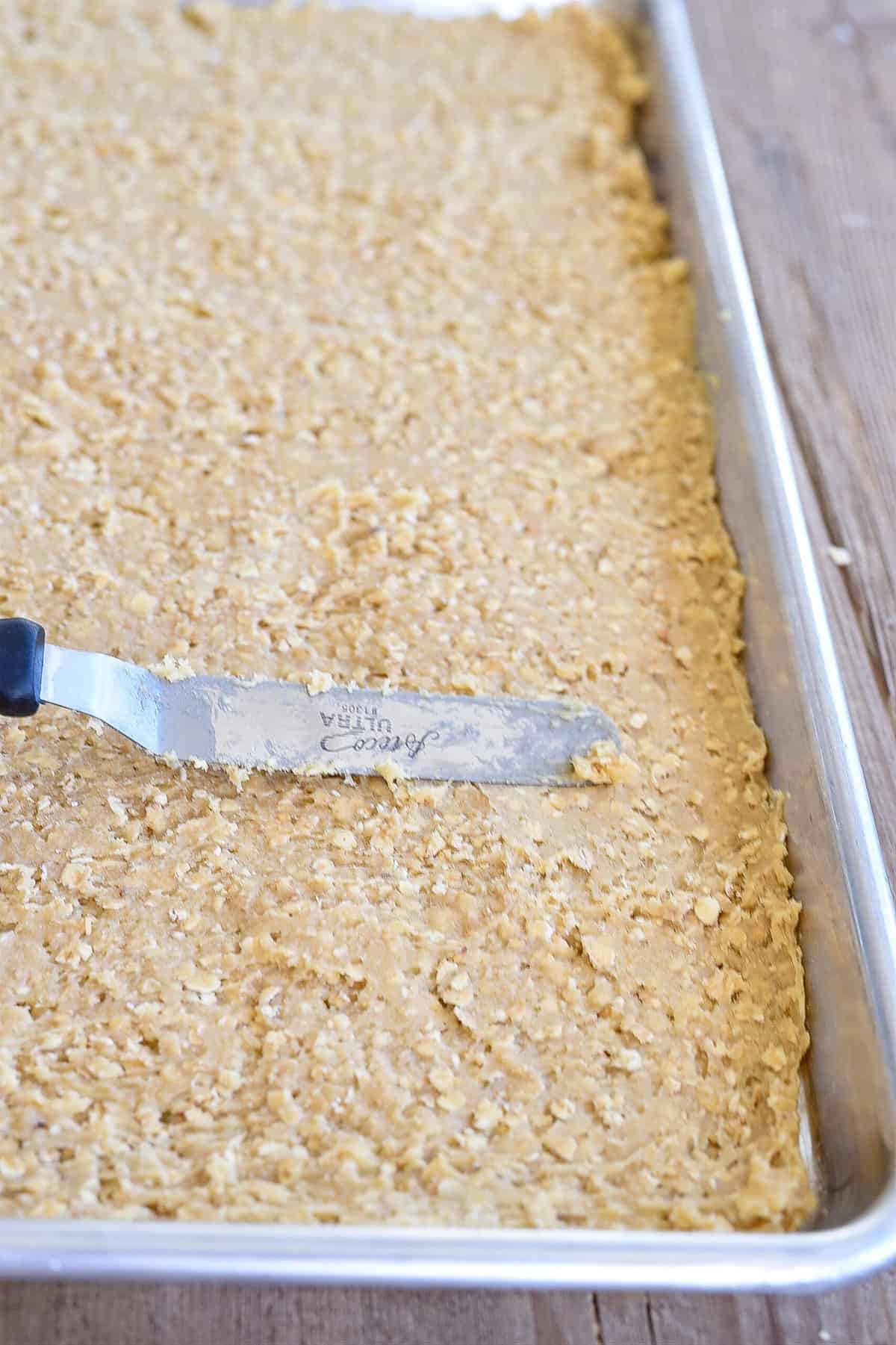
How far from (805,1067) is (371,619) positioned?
1.55ft

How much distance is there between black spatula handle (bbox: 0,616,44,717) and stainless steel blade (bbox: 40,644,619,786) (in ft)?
0.25

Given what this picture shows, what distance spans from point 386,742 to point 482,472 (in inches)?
12.5

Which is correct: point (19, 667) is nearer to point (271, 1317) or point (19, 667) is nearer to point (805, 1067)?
point (271, 1317)

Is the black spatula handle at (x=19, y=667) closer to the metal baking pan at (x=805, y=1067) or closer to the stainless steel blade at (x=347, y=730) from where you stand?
the stainless steel blade at (x=347, y=730)

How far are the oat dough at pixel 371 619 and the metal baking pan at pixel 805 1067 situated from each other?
0.09 ft

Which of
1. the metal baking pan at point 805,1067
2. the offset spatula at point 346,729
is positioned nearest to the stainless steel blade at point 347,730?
the offset spatula at point 346,729

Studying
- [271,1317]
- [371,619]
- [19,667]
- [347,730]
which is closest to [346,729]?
[347,730]

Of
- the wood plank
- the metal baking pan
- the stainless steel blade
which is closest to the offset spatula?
the stainless steel blade

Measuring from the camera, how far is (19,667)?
2.56 feet

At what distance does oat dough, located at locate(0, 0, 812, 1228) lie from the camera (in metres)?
0.75

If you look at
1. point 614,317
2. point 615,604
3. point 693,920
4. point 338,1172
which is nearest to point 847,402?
point 614,317

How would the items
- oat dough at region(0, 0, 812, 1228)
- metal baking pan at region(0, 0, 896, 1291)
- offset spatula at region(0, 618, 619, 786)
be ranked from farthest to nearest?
1. offset spatula at region(0, 618, 619, 786)
2. oat dough at region(0, 0, 812, 1228)
3. metal baking pan at region(0, 0, 896, 1291)

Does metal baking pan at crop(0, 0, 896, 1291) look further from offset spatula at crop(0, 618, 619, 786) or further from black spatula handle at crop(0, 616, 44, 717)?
black spatula handle at crop(0, 616, 44, 717)

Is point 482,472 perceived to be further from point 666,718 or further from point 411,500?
point 666,718
